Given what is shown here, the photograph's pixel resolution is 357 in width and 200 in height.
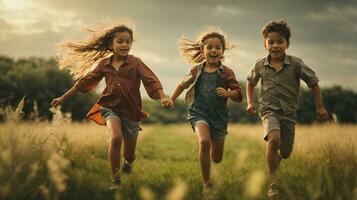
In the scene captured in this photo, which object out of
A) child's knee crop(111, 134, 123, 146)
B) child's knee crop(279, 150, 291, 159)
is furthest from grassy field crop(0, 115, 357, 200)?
child's knee crop(111, 134, 123, 146)

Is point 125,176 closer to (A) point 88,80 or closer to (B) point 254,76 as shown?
(A) point 88,80

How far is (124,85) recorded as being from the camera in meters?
6.16

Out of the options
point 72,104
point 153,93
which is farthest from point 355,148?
point 72,104

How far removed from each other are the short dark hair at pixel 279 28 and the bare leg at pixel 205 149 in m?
1.46

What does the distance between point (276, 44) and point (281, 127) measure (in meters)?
1.02

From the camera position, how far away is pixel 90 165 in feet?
24.0

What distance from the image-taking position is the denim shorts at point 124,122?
6.05m

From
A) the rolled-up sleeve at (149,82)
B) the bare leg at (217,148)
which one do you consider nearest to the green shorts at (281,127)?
the bare leg at (217,148)

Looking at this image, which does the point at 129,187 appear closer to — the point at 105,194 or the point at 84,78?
the point at 105,194

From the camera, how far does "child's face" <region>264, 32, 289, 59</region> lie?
6016 mm

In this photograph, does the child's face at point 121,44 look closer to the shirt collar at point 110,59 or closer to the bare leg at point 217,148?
the shirt collar at point 110,59

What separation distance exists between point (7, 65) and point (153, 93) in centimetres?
4468

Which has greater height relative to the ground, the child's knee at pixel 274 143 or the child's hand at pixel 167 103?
the child's hand at pixel 167 103

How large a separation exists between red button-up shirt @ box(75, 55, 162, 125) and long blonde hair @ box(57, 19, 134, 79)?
54 centimetres
